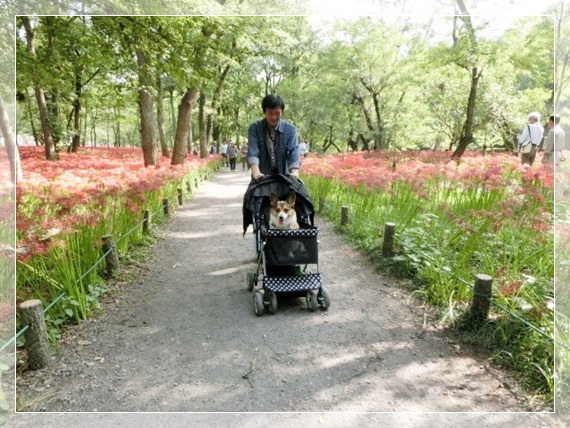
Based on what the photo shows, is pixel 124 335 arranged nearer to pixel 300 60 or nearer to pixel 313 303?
pixel 313 303

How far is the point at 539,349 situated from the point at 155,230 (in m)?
5.58

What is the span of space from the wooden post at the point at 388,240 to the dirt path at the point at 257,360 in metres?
0.53

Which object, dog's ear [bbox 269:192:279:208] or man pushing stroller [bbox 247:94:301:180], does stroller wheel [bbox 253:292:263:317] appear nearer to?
dog's ear [bbox 269:192:279:208]

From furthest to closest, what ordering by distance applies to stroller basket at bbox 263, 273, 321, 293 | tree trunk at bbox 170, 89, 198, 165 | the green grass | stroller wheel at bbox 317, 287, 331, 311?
tree trunk at bbox 170, 89, 198, 165 < stroller wheel at bbox 317, 287, 331, 311 < stroller basket at bbox 263, 273, 321, 293 < the green grass

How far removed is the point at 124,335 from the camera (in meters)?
2.91

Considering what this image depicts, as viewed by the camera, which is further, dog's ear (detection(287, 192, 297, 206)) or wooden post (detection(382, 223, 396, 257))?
wooden post (detection(382, 223, 396, 257))

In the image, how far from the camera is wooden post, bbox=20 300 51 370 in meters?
2.30

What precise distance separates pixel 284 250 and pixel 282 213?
364 mm

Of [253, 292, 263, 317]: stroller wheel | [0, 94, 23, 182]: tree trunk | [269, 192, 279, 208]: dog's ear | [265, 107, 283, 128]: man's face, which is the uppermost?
[265, 107, 283, 128]: man's face

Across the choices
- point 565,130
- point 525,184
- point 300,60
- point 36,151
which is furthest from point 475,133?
point 300,60

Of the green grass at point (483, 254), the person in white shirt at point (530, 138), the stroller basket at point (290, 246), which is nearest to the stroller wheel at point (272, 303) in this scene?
the stroller basket at point (290, 246)

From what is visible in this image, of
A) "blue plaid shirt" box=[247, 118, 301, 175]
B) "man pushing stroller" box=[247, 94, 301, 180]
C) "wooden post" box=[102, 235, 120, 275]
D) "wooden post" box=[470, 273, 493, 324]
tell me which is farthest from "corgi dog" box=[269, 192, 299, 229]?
"wooden post" box=[102, 235, 120, 275]

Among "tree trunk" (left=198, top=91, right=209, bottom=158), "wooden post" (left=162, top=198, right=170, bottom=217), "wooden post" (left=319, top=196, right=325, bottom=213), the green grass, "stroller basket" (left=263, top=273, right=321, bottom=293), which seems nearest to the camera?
the green grass

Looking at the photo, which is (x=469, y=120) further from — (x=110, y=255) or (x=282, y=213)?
(x=110, y=255)
